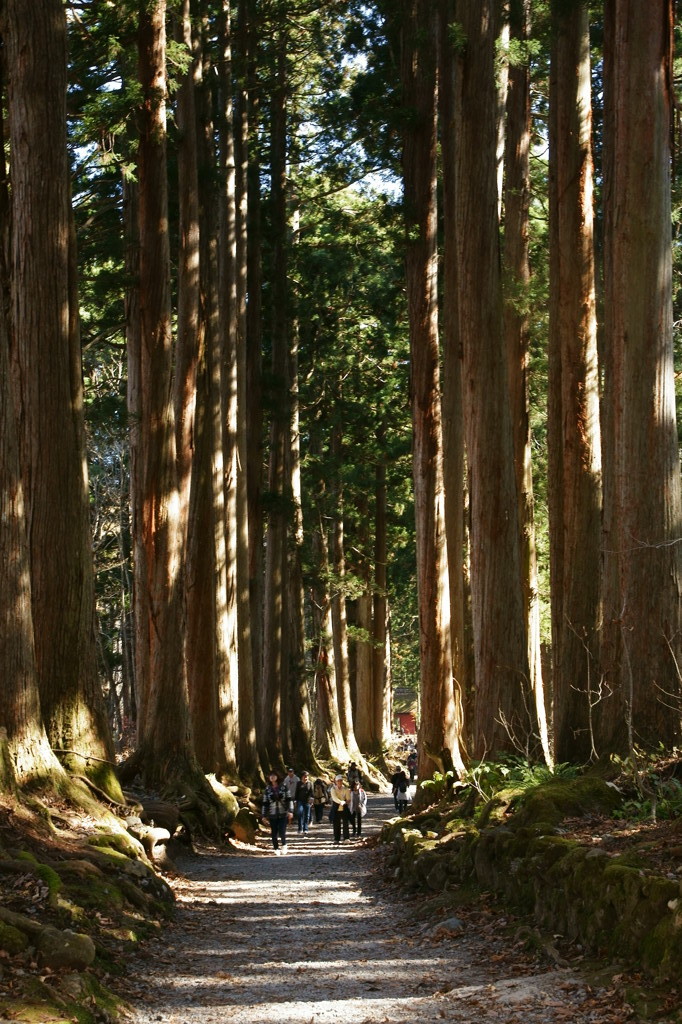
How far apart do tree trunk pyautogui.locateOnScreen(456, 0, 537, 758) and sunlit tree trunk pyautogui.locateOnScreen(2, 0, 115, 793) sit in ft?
16.1

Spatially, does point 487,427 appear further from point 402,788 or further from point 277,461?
point 277,461

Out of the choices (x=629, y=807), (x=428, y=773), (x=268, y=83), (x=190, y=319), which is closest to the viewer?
(x=629, y=807)

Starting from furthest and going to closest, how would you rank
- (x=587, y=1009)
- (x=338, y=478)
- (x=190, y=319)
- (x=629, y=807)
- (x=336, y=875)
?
(x=338, y=478) → (x=190, y=319) → (x=336, y=875) → (x=629, y=807) → (x=587, y=1009)

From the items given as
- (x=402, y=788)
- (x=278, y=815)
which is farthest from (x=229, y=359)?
(x=402, y=788)

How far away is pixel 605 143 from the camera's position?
14.1 m

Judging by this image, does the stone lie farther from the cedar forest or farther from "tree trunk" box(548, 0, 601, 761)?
"tree trunk" box(548, 0, 601, 761)

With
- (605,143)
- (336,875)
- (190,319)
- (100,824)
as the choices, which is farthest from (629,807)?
(190,319)

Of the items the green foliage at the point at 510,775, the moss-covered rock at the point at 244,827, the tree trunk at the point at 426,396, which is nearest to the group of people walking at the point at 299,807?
the moss-covered rock at the point at 244,827

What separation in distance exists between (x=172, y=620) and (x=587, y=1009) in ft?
37.6

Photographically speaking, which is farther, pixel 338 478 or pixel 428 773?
pixel 338 478

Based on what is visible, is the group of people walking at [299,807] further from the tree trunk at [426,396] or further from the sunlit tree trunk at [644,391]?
the sunlit tree trunk at [644,391]

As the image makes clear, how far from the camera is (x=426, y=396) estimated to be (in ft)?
57.8

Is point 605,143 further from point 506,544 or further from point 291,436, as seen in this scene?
point 291,436

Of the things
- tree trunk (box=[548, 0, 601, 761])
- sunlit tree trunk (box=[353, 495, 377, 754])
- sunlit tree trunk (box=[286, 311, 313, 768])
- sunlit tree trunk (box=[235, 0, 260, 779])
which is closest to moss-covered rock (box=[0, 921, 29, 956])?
tree trunk (box=[548, 0, 601, 761])
